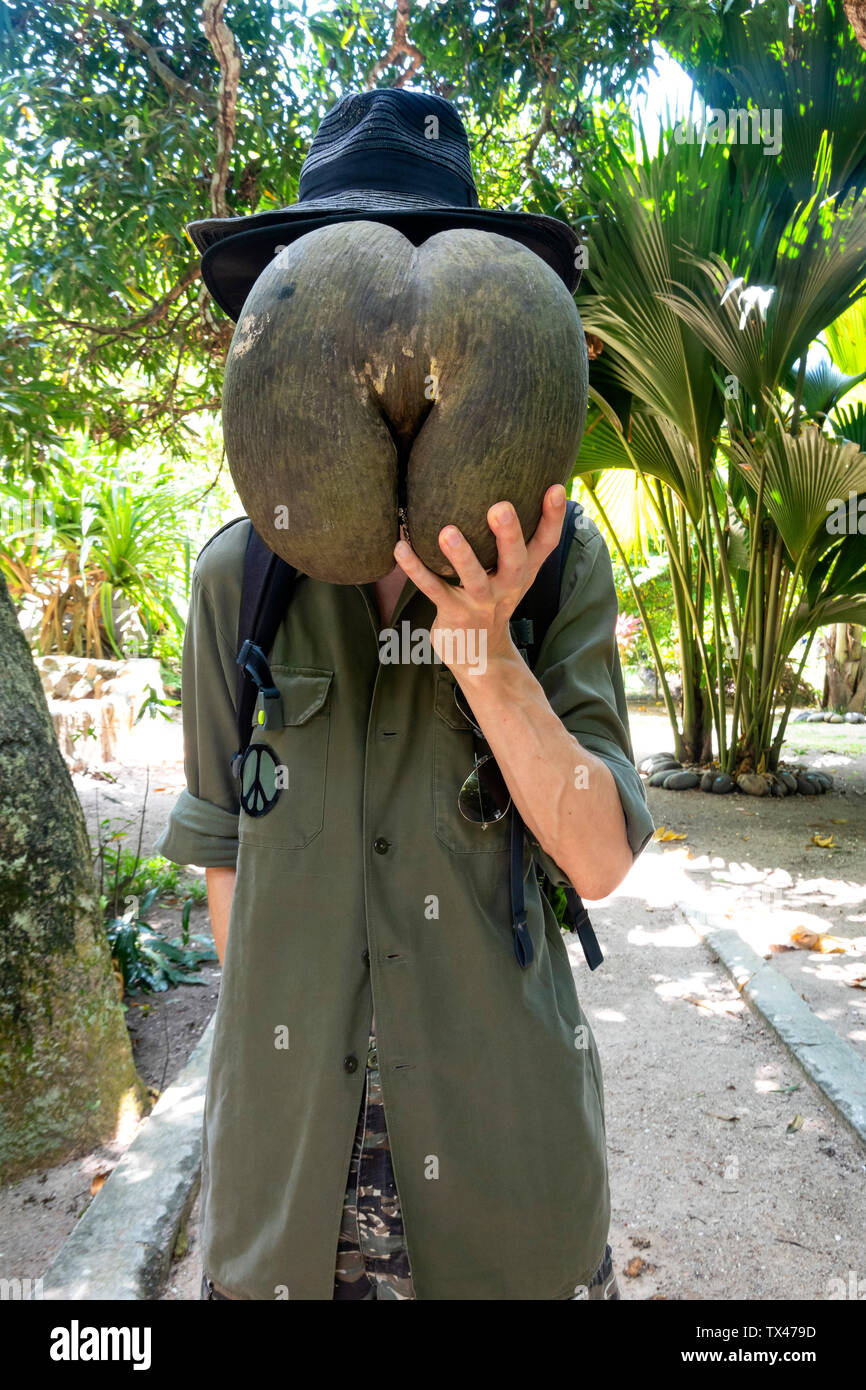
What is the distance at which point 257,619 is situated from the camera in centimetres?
121

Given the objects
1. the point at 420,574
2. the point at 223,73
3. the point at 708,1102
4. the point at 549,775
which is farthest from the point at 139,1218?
the point at 223,73

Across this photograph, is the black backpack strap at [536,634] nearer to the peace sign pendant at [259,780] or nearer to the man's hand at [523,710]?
the man's hand at [523,710]

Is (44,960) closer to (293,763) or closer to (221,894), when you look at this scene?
(221,894)

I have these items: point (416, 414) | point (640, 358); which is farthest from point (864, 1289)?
point (640, 358)

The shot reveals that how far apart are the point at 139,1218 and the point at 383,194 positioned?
2.41 meters

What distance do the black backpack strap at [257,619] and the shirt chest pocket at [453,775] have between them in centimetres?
21

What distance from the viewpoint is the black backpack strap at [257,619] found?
118 cm

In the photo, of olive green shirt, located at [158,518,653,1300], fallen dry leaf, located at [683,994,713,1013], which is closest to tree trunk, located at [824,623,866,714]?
fallen dry leaf, located at [683,994,713,1013]

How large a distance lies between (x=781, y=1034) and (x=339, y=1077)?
289 centimetres

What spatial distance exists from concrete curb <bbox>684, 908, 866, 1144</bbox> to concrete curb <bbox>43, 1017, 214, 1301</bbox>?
202cm

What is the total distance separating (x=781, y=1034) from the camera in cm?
349

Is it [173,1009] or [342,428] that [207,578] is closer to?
[342,428]

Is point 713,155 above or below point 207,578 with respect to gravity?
above

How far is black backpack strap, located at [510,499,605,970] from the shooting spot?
44.6 inches
